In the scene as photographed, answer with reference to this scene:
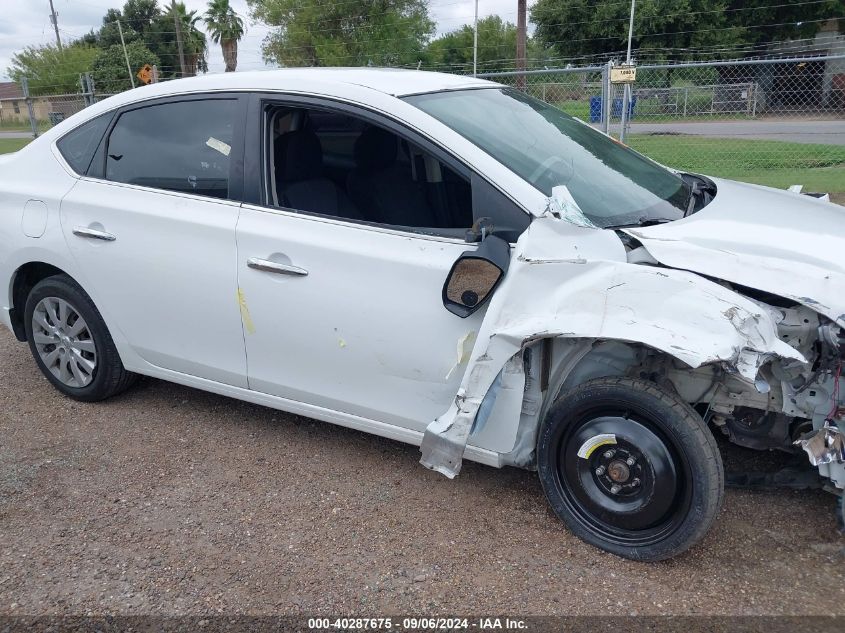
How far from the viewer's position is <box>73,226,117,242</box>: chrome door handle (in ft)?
12.0

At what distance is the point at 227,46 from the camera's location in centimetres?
5294

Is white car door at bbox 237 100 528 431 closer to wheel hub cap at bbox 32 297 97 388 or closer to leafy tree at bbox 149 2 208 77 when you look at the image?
wheel hub cap at bbox 32 297 97 388

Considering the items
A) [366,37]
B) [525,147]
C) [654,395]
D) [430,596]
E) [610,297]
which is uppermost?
[366,37]

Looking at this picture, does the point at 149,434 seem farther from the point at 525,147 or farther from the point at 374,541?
the point at 525,147

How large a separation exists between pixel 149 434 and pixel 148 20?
68465mm

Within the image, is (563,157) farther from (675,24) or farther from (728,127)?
(675,24)

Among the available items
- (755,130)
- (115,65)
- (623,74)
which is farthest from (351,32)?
(623,74)

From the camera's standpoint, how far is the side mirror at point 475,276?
2.70 meters

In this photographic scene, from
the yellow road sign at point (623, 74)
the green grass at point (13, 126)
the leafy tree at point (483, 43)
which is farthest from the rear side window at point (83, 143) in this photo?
the leafy tree at point (483, 43)

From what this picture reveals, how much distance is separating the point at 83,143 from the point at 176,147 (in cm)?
69

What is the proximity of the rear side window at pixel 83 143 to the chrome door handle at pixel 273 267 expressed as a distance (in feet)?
4.36

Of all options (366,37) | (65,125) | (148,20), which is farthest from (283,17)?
(65,125)

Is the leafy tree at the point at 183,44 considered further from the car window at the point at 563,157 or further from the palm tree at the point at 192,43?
the car window at the point at 563,157

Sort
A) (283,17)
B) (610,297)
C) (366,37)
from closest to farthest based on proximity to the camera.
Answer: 1. (610,297)
2. (366,37)
3. (283,17)
